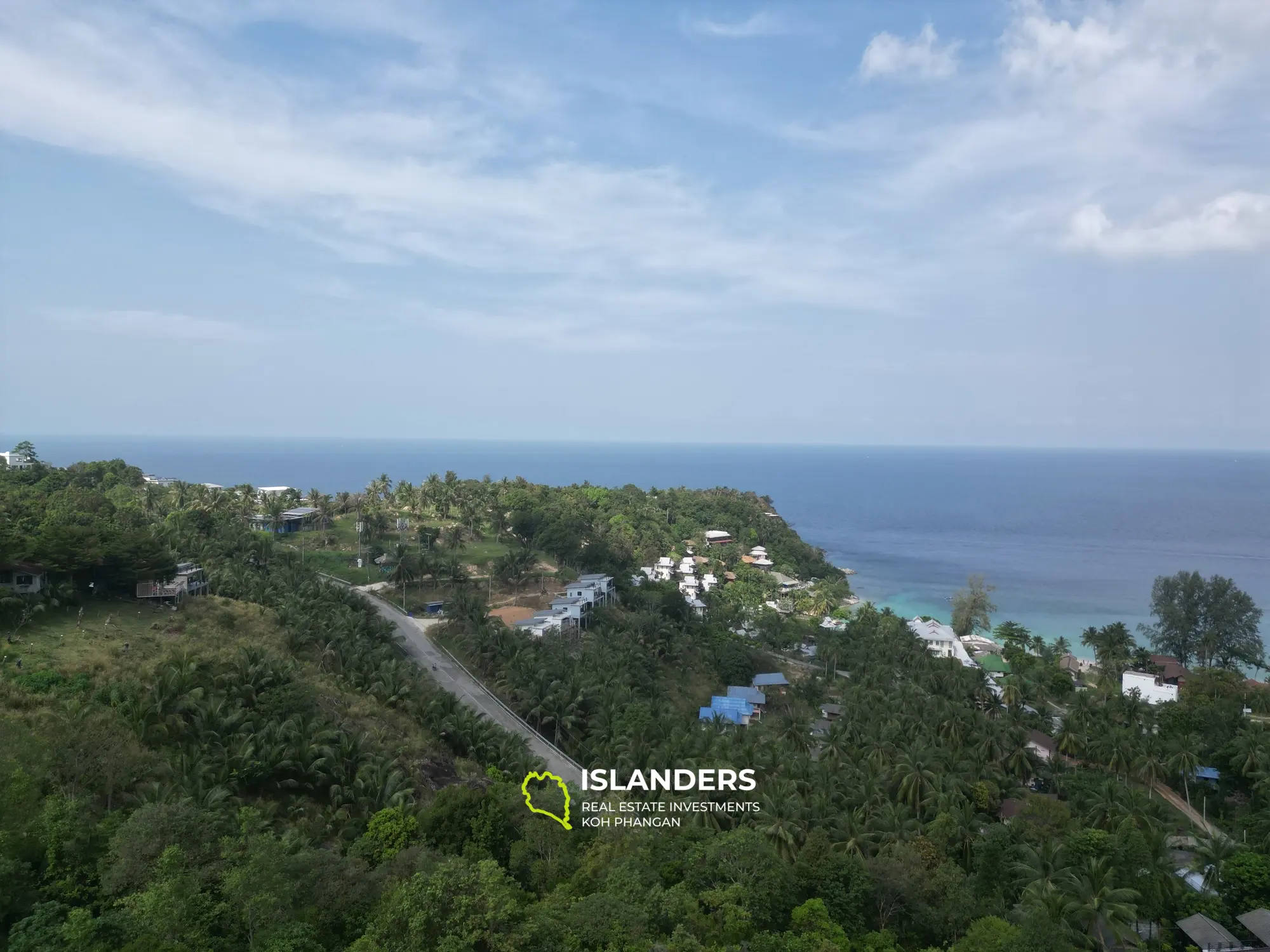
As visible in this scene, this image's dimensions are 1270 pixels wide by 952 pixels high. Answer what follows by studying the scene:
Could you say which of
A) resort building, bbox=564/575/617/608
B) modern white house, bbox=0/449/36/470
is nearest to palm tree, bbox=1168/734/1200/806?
resort building, bbox=564/575/617/608

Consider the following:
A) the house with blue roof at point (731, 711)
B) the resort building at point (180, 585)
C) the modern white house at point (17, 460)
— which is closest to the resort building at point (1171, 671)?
Result: the house with blue roof at point (731, 711)

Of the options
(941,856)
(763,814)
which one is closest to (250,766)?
(763,814)

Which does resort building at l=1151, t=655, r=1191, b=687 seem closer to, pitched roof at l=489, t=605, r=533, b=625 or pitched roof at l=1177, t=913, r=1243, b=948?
pitched roof at l=1177, t=913, r=1243, b=948

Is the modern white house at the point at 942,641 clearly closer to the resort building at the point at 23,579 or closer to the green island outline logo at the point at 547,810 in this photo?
the green island outline logo at the point at 547,810

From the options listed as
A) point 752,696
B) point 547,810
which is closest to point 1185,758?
point 752,696

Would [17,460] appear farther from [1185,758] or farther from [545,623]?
[1185,758]

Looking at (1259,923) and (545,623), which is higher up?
(545,623)
